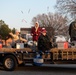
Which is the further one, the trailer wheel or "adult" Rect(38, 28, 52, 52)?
the trailer wheel

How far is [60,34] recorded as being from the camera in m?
88.8

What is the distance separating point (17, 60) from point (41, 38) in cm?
160

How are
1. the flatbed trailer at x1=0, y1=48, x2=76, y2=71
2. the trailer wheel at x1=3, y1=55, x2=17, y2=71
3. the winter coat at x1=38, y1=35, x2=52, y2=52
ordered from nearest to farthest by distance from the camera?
the flatbed trailer at x1=0, y1=48, x2=76, y2=71
the winter coat at x1=38, y1=35, x2=52, y2=52
the trailer wheel at x1=3, y1=55, x2=17, y2=71

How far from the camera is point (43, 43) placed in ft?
49.5

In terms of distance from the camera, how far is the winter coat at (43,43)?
14875 millimetres

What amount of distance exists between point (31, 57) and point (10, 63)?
3.53 ft

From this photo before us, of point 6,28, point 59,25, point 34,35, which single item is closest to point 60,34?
point 59,25

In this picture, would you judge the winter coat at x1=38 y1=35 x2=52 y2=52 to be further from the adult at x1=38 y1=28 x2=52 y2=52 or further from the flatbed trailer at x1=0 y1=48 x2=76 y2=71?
the flatbed trailer at x1=0 y1=48 x2=76 y2=71

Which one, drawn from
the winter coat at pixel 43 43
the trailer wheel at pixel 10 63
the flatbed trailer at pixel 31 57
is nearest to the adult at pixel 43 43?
the winter coat at pixel 43 43

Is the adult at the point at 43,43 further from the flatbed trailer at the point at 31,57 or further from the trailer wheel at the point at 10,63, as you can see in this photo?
the trailer wheel at the point at 10,63

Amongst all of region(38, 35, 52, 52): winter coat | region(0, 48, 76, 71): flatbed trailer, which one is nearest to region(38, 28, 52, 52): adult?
region(38, 35, 52, 52): winter coat

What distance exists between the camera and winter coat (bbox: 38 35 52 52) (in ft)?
48.8

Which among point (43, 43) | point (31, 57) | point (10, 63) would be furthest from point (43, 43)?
point (10, 63)

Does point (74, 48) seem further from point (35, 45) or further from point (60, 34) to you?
point (60, 34)
